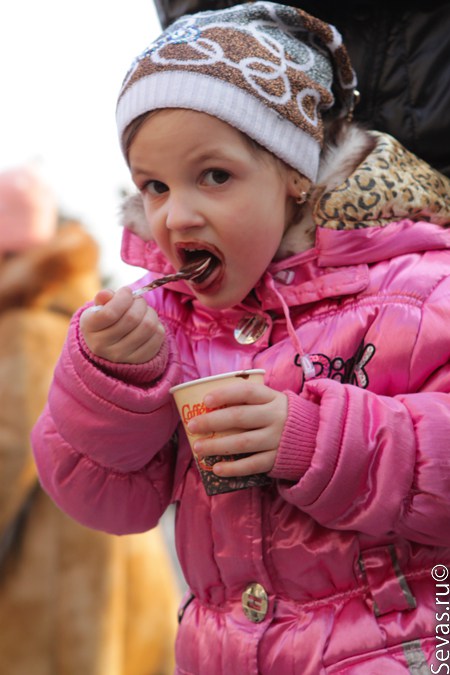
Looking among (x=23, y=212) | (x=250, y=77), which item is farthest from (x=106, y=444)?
(x=23, y=212)

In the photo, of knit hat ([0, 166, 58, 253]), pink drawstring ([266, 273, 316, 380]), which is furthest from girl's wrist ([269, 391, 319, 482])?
knit hat ([0, 166, 58, 253])

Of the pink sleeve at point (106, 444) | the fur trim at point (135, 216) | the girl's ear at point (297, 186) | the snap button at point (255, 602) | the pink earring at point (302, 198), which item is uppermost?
the girl's ear at point (297, 186)

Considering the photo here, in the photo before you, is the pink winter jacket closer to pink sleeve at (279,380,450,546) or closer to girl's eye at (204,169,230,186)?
pink sleeve at (279,380,450,546)

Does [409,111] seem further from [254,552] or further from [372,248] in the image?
[254,552]

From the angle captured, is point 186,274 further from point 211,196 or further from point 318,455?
point 318,455

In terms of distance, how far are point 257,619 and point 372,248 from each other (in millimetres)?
596

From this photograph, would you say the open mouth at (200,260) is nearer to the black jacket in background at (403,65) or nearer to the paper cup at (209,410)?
the paper cup at (209,410)

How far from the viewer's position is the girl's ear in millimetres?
1506

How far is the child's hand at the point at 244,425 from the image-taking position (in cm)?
127

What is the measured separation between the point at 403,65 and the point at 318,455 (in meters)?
0.88

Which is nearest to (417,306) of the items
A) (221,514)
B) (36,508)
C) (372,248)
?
(372,248)

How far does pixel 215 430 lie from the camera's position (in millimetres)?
1283

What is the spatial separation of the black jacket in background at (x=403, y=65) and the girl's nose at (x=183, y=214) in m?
0.53

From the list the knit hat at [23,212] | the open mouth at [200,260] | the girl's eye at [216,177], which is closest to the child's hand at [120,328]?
the open mouth at [200,260]
